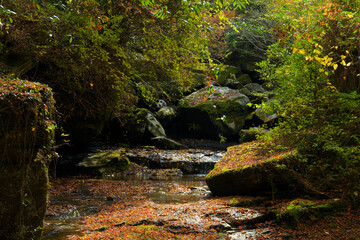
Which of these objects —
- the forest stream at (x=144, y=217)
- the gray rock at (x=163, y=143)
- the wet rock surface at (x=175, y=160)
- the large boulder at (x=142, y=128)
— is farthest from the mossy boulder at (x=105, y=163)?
the gray rock at (x=163, y=143)

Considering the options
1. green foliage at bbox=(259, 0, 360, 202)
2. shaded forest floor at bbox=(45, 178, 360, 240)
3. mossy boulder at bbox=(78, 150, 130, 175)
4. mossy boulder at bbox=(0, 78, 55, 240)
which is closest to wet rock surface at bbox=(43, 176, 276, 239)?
shaded forest floor at bbox=(45, 178, 360, 240)

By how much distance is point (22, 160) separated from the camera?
11.0 ft

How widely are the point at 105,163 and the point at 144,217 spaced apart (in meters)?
6.70

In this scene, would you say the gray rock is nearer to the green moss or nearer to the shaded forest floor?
the shaded forest floor

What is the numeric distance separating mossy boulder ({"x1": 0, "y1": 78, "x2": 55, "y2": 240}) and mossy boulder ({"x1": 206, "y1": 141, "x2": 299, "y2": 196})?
13.4 ft

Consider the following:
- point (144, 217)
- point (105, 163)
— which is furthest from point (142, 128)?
point (144, 217)

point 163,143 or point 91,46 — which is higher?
point 91,46

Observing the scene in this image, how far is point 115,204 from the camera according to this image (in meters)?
6.68

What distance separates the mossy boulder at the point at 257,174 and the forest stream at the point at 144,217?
0.34 metres

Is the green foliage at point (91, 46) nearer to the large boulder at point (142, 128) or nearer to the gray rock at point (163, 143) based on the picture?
the large boulder at point (142, 128)

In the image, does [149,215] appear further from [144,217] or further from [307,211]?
[307,211]

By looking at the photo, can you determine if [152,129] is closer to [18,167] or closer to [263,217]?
[263,217]

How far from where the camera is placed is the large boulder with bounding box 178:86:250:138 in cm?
1827

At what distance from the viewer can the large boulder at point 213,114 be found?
18266 millimetres
